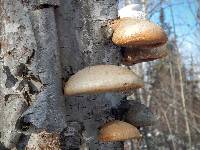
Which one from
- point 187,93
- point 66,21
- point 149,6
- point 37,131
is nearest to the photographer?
point 37,131

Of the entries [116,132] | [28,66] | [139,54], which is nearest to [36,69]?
[28,66]

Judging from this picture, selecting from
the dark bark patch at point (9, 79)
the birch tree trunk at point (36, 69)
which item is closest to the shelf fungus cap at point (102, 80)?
the birch tree trunk at point (36, 69)

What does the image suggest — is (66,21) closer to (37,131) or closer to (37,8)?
(37,8)

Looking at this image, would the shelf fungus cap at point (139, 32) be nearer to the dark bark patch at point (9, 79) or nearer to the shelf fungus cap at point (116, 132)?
the shelf fungus cap at point (116, 132)

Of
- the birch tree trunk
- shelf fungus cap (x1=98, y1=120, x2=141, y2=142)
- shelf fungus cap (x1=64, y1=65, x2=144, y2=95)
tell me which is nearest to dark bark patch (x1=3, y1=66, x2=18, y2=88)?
the birch tree trunk

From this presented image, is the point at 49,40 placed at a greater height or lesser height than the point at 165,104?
greater

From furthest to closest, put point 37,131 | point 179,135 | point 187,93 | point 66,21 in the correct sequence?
point 187,93, point 179,135, point 66,21, point 37,131

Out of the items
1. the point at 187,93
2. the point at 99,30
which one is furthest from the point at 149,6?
the point at 99,30
